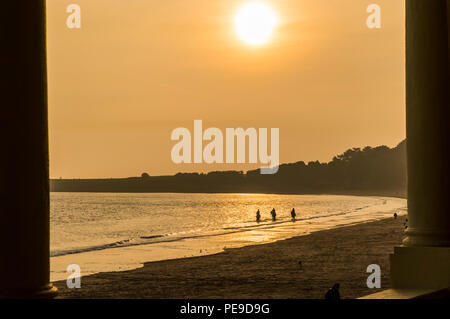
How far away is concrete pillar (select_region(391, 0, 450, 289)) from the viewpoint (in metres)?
13.0

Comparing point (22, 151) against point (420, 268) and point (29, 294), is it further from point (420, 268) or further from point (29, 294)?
point (420, 268)

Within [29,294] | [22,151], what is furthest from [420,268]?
[22,151]

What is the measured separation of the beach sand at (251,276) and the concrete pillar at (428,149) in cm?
2225

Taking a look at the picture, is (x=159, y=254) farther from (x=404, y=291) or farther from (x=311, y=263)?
(x=404, y=291)

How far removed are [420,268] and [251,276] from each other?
34530 mm

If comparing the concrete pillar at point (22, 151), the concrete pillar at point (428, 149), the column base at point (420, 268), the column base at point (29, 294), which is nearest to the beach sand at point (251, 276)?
the column base at point (420, 268)

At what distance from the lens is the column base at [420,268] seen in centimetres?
1292

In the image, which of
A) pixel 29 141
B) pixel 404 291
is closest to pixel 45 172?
pixel 29 141

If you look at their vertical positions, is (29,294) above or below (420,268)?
above

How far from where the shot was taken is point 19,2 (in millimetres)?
8609

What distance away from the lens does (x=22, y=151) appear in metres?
8.59

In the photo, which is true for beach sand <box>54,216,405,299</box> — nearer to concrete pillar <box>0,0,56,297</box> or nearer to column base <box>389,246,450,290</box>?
column base <box>389,246,450,290</box>

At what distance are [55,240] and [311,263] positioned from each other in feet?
244

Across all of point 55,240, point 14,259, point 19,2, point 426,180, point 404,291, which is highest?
point 19,2
